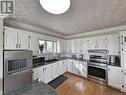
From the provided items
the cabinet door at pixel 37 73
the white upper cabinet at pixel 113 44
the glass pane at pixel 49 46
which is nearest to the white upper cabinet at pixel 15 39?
the cabinet door at pixel 37 73

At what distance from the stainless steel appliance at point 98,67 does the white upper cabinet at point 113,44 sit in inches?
11.4

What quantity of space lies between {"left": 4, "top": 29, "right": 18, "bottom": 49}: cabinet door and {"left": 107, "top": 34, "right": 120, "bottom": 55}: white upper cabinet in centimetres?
354

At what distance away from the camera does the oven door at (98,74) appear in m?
3.70

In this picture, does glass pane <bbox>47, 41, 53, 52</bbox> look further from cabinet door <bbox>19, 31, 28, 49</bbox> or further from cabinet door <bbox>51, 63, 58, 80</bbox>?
cabinet door <bbox>19, 31, 28, 49</bbox>

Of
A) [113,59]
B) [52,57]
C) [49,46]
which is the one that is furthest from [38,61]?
[113,59]

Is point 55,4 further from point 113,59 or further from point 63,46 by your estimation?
A: point 63,46

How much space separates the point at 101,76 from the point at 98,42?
155 centimetres

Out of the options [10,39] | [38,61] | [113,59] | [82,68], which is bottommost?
[82,68]

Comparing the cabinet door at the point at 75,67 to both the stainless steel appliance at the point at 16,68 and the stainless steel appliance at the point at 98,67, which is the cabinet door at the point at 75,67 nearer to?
the stainless steel appliance at the point at 98,67

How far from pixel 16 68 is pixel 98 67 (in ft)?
10.7

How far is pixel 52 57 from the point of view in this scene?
5082 millimetres

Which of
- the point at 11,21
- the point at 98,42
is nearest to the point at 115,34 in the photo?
the point at 98,42

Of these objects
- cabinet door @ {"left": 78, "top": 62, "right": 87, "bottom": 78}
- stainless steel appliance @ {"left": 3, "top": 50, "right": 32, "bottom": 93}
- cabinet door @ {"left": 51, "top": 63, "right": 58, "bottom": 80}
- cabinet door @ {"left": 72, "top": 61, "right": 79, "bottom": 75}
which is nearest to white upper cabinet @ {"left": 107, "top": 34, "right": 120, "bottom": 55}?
cabinet door @ {"left": 78, "top": 62, "right": 87, "bottom": 78}

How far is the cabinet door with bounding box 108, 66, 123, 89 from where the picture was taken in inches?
125
